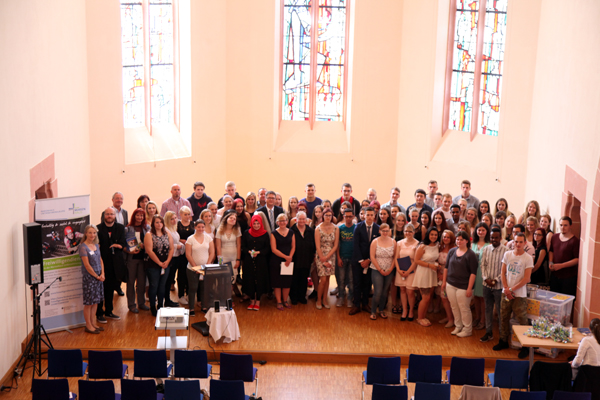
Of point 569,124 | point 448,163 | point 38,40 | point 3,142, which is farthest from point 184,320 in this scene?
point 448,163

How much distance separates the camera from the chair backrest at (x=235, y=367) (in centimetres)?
705

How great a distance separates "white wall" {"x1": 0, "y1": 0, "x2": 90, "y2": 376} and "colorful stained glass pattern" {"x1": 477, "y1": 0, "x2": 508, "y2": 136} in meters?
7.66

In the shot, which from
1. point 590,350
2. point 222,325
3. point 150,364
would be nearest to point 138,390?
point 150,364

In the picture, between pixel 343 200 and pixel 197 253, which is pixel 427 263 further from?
pixel 197 253

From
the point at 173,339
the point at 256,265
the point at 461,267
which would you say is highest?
the point at 461,267

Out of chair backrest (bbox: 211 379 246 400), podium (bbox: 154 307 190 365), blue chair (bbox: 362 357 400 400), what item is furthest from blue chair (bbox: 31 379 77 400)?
blue chair (bbox: 362 357 400 400)

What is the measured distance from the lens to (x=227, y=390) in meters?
6.41

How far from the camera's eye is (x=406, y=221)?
31.7 ft

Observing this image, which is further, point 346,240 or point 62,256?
point 346,240

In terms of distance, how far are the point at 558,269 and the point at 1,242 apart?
7.13 m

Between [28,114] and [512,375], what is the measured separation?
679 cm

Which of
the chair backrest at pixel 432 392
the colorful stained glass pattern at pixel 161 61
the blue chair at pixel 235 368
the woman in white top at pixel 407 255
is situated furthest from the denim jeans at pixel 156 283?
the colorful stained glass pattern at pixel 161 61

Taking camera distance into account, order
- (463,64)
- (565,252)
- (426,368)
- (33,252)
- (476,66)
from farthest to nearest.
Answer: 1. (463,64)
2. (476,66)
3. (565,252)
4. (33,252)
5. (426,368)

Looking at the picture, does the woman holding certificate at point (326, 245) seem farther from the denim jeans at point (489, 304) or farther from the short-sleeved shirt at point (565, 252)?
the short-sleeved shirt at point (565, 252)
